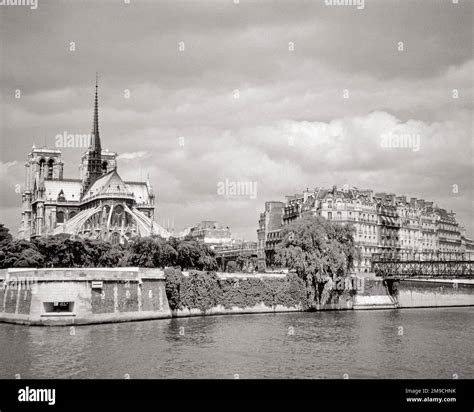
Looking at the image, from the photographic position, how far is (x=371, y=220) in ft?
358

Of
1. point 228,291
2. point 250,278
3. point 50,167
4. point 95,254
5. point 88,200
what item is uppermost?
point 50,167

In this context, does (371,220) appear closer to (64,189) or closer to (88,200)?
(88,200)

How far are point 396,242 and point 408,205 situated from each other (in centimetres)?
1212

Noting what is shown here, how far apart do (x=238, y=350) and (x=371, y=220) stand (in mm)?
73921

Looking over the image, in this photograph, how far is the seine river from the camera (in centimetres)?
3194

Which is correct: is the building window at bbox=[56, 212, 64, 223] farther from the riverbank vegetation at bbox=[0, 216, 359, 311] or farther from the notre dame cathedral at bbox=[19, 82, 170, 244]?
the riverbank vegetation at bbox=[0, 216, 359, 311]

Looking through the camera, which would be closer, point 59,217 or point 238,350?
point 238,350

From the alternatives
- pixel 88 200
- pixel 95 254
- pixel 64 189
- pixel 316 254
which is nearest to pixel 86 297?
pixel 95 254

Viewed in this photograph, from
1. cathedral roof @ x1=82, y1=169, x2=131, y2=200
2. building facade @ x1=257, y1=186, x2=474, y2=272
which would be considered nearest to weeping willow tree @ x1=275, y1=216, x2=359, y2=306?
building facade @ x1=257, y1=186, x2=474, y2=272

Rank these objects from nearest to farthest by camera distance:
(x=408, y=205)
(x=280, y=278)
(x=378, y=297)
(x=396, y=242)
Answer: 1. (x=280, y=278)
2. (x=378, y=297)
3. (x=396, y=242)
4. (x=408, y=205)

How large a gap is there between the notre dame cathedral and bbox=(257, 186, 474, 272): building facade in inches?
772
